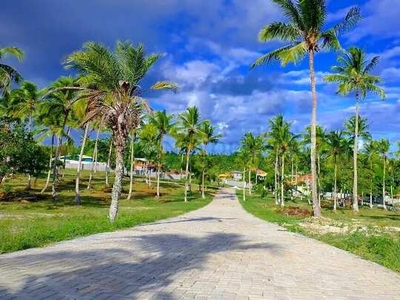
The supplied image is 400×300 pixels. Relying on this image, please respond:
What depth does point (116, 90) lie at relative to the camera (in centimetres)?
1908

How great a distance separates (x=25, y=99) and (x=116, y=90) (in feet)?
94.7

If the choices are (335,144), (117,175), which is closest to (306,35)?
(117,175)

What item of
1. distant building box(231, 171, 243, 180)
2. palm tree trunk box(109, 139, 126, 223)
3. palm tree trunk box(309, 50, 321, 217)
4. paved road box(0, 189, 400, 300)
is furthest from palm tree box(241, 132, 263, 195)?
distant building box(231, 171, 243, 180)

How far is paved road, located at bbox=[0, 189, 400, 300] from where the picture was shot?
6520mm

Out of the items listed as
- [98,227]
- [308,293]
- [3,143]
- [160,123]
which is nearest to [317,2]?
[98,227]

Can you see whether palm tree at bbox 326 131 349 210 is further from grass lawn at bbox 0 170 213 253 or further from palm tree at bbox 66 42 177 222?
palm tree at bbox 66 42 177 222

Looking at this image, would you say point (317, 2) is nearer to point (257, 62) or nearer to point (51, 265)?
point (257, 62)

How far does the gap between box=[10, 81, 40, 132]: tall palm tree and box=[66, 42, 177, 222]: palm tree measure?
88.4ft

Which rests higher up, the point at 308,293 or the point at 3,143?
the point at 3,143

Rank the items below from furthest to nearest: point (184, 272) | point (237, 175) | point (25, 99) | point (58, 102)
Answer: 1. point (237, 175)
2. point (25, 99)
3. point (58, 102)
4. point (184, 272)

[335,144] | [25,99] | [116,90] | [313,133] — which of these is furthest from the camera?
[335,144]

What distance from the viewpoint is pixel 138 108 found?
19.2 metres

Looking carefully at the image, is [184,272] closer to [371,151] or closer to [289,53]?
[289,53]

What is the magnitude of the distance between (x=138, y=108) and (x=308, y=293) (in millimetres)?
13460
